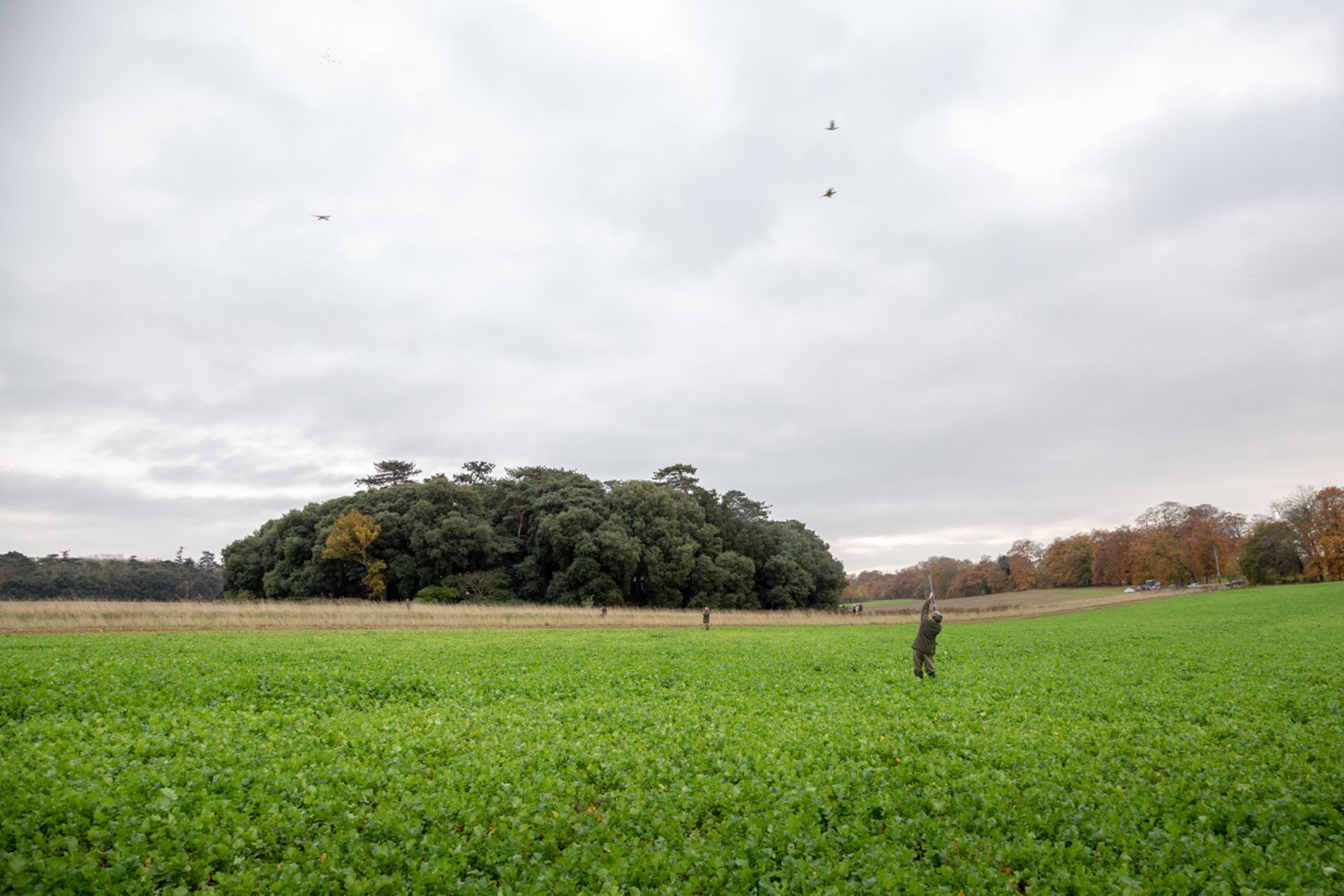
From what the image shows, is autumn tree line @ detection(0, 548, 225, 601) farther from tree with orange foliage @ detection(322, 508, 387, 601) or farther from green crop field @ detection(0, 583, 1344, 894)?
green crop field @ detection(0, 583, 1344, 894)

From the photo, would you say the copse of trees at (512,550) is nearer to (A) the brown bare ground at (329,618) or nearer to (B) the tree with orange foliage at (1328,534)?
(A) the brown bare ground at (329,618)

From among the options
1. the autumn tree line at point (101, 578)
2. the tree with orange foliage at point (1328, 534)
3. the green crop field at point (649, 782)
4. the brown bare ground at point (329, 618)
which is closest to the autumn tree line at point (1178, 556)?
the tree with orange foliage at point (1328, 534)

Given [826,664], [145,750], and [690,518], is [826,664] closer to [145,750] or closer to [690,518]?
[145,750]

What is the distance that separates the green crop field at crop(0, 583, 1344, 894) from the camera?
7.44 metres

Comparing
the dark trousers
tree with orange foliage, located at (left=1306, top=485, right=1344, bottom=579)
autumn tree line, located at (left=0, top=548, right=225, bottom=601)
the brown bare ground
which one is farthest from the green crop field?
tree with orange foliage, located at (left=1306, top=485, right=1344, bottom=579)

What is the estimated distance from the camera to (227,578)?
75062 millimetres

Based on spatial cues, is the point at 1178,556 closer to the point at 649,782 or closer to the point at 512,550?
the point at 512,550

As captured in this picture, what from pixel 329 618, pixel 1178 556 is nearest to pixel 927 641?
pixel 329 618

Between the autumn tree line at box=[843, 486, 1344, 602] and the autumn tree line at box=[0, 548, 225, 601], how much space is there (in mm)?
96010

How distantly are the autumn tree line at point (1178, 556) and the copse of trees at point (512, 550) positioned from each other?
2414 cm

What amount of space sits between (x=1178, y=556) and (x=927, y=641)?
5180 inches

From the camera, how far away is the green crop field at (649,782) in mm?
7441

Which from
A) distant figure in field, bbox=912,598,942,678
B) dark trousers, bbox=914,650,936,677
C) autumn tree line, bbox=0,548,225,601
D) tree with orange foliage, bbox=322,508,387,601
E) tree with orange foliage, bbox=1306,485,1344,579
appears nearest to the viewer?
distant figure in field, bbox=912,598,942,678

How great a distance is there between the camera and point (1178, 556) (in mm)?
118750
